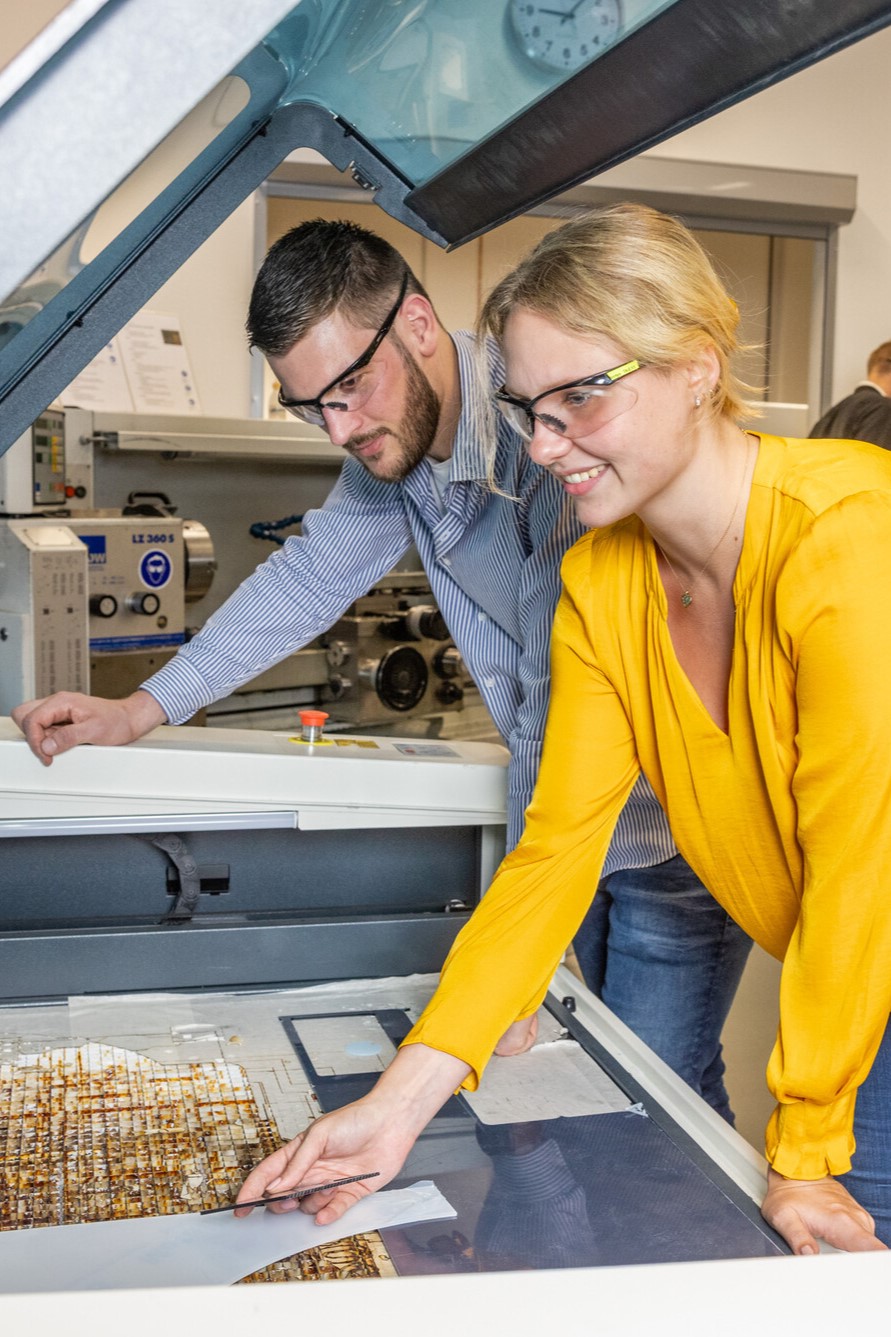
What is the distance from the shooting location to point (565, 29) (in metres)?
0.65

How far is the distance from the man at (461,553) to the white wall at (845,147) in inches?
152

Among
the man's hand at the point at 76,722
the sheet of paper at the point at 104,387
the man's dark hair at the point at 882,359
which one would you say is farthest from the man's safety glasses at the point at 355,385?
the man's dark hair at the point at 882,359

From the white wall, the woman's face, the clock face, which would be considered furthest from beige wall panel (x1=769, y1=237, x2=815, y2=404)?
the clock face

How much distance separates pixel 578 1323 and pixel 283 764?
906 mm

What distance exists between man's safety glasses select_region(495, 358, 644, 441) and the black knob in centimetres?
191

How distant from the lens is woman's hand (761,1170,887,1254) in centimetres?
87

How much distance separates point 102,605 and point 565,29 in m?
2.21

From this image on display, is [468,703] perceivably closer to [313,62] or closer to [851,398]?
[851,398]

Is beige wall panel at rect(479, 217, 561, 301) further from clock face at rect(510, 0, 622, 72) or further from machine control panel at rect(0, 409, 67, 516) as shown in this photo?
machine control panel at rect(0, 409, 67, 516)

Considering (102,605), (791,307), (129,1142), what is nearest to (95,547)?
(102,605)

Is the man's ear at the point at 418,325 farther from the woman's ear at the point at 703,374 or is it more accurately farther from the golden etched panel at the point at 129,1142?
the golden etched panel at the point at 129,1142

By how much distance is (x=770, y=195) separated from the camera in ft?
16.4

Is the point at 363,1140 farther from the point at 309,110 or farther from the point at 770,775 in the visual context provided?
the point at 309,110

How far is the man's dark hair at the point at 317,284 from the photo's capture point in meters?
1.33
